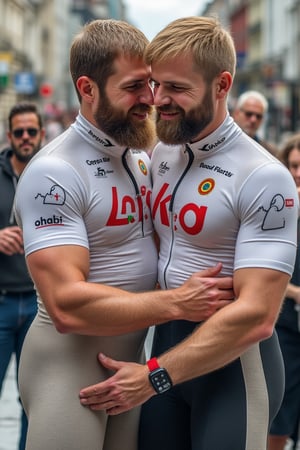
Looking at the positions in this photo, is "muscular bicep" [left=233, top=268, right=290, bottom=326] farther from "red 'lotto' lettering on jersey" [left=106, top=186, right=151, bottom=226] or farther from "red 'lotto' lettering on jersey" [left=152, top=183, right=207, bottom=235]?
"red 'lotto' lettering on jersey" [left=106, top=186, right=151, bottom=226]

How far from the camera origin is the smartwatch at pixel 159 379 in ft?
9.48

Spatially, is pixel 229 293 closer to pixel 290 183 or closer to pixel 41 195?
pixel 290 183

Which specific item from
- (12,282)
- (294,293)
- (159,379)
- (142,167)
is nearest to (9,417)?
(12,282)

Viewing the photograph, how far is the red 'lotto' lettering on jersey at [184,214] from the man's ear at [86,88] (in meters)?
0.39

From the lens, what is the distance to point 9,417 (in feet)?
20.9

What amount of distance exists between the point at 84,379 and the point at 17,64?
57.3 metres

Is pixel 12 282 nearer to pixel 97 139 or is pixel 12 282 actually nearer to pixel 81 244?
pixel 97 139

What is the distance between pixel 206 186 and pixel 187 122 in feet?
0.72

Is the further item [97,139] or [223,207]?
[97,139]

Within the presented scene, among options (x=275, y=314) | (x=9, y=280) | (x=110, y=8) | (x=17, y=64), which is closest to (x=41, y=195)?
(x=275, y=314)

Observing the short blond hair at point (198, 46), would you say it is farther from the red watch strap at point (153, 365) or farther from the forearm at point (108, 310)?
the red watch strap at point (153, 365)

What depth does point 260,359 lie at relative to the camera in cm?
308

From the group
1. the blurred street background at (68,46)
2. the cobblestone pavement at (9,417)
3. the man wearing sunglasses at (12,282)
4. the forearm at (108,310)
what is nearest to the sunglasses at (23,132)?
the man wearing sunglasses at (12,282)

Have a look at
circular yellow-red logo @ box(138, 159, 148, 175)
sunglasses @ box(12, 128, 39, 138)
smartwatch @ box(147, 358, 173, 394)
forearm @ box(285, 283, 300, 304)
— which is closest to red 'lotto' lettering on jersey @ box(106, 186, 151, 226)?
circular yellow-red logo @ box(138, 159, 148, 175)
